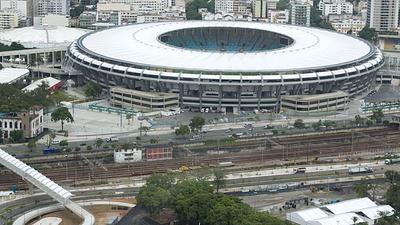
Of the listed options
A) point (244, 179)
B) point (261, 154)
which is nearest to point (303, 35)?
point (261, 154)

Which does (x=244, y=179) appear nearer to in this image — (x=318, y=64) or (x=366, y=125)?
(x=366, y=125)

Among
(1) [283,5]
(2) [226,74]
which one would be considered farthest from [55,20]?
(2) [226,74]

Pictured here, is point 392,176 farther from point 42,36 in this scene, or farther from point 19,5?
point 19,5

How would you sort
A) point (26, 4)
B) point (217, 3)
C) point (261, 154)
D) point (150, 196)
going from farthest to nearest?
point (217, 3) < point (26, 4) < point (261, 154) < point (150, 196)

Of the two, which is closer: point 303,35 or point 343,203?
point 343,203

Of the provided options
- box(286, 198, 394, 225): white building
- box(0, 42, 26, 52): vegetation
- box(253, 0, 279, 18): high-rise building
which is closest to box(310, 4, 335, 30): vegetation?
box(253, 0, 279, 18): high-rise building
